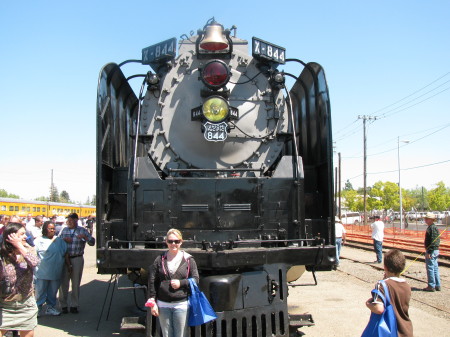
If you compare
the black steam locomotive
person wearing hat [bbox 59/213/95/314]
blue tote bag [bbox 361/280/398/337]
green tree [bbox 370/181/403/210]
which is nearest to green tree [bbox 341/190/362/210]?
green tree [bbox 370/181/403/210]

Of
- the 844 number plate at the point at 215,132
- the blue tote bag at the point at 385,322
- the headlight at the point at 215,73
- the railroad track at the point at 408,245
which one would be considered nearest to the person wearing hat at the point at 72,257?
the 844 number plate at the point at 215,132

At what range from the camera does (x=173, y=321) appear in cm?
397

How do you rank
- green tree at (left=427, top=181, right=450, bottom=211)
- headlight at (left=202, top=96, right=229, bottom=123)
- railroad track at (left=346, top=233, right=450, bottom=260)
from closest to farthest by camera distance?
headlight at (left=202, top=96, right=229, bottom=123) → railroad track at (left=346, top=233, right=450, bottom=260) → green tree at (left=427, top=181, right=450, bottom=211)

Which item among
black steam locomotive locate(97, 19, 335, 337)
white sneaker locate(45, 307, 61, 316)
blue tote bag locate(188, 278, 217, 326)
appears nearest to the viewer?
blue tote bag locate(188, 278, 217, 326)

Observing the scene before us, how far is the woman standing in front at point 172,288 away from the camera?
3908 mm

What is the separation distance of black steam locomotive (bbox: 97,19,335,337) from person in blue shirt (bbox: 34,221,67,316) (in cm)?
169

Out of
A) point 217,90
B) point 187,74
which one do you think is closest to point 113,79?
point 187,74

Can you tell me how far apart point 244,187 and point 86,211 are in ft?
149

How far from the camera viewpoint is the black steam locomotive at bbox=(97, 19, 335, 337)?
14.7 feet

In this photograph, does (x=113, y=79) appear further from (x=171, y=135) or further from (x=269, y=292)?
(x=269, y=292)

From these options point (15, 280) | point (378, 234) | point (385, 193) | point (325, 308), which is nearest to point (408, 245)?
point (378, 234)

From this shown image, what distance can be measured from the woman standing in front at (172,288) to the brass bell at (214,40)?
294 cm

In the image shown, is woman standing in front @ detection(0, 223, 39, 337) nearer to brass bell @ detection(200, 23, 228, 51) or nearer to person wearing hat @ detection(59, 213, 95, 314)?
person wearing hat @ detection(59, 213, 95, 314)

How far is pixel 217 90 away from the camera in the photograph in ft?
18.8
